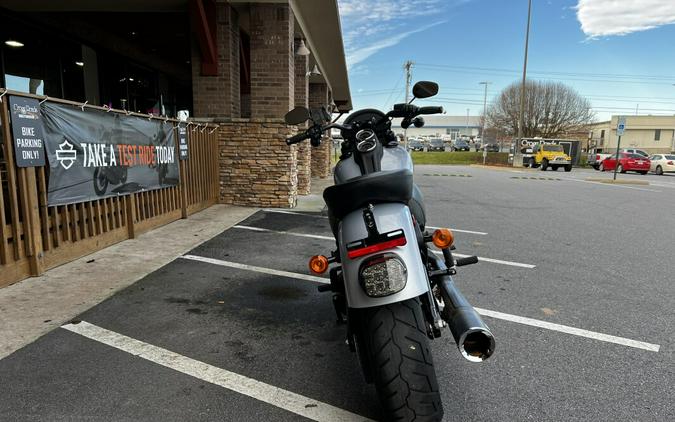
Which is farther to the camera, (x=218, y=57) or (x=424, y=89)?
(x=218, y=57)

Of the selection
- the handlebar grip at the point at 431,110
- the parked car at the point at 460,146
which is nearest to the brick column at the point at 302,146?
the handlebar grip at the point at 431,110

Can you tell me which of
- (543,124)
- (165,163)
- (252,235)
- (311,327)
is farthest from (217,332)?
(543,124)

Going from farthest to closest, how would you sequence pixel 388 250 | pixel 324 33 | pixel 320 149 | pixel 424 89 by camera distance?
pixel 320 149, pixel 324 33, pixel 424 89, pixel 388 250

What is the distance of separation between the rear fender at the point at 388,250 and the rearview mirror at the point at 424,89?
106 cm

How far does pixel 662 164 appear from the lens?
96.8ft

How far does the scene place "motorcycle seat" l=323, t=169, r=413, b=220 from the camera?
7.59 feet

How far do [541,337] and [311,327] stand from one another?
5.97 ft

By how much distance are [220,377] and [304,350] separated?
2.10ft

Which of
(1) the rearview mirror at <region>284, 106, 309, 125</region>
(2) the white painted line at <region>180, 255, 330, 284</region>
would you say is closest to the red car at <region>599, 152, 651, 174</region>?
(2) the white painted line at <region>180, 255, 330, 284</region>

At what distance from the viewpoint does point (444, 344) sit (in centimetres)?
324

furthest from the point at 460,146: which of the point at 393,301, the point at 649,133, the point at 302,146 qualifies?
the point at 393,301

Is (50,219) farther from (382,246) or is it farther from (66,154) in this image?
(382,246)

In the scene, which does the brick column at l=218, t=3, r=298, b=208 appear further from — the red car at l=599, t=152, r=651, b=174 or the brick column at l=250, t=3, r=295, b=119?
the red car at l=599, t=152, r=651, b=174

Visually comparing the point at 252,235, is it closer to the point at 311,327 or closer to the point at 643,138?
the point at 311,327
